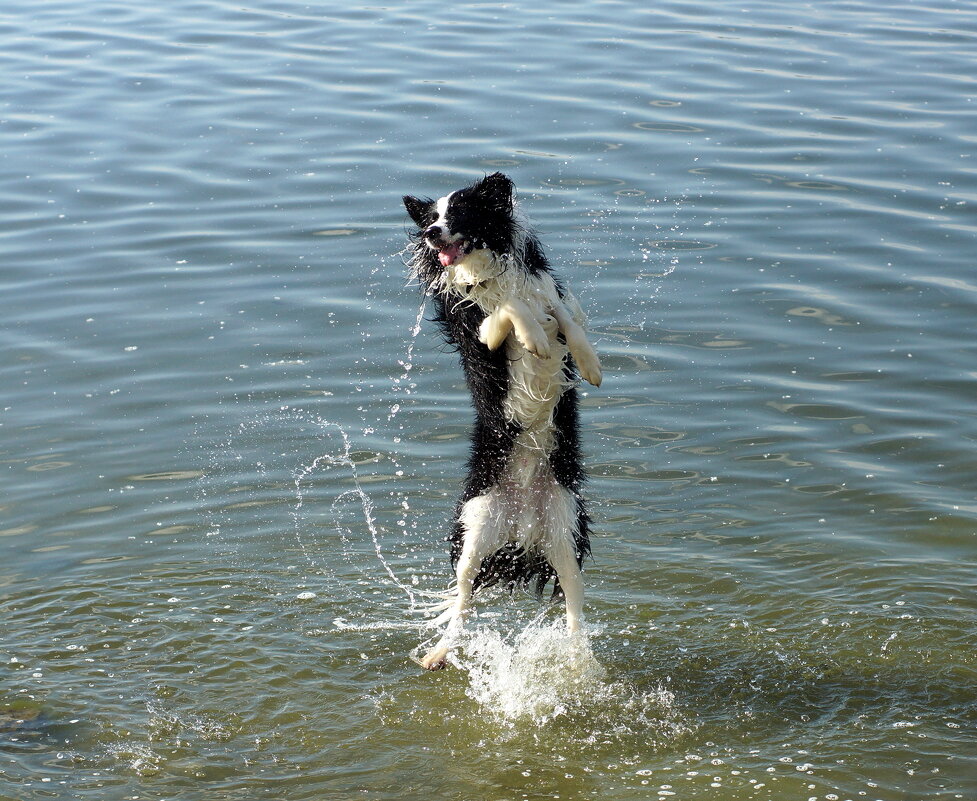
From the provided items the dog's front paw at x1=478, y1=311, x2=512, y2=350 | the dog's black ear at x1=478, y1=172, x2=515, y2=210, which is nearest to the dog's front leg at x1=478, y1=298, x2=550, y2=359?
the dog's front paw at x1=478, y1=311, x2=512, y2=350

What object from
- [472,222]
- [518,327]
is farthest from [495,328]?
[472,222]

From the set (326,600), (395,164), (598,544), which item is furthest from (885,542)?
(395,164)

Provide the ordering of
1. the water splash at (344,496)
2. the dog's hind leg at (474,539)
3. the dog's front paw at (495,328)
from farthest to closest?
1. the water splash at (344,496)
2. the dog's hind leg at (474,539)
3. the dog's front paw at (495,328)

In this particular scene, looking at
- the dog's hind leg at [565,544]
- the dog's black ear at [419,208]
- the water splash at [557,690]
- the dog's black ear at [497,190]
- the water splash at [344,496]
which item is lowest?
the water splash at [557,690]

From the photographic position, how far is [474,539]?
6293 millimetres

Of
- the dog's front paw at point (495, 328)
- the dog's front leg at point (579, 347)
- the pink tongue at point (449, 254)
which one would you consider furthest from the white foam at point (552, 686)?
the pink tongue at point (449, 254)

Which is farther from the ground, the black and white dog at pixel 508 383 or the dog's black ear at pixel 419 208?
the dog's black ear at pixel 419 208

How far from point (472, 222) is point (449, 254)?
17cm

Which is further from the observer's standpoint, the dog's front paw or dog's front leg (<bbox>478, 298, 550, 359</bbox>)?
the dog's front paw

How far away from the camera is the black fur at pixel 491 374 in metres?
5.85

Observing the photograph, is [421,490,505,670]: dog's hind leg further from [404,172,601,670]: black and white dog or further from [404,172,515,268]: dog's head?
[404,172,515,268]: dog's head

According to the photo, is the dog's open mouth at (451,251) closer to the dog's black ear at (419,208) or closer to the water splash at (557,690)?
the dog's black ear at (419,208)

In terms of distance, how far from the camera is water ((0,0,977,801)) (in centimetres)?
629

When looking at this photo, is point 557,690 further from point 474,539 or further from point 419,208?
point 419,208
